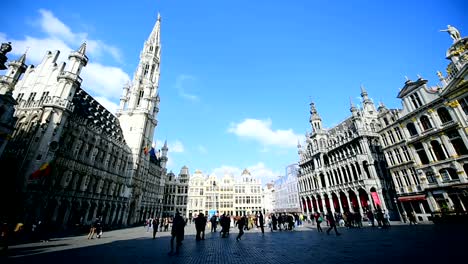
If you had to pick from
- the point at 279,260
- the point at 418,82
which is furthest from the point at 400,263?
the point at 418,82

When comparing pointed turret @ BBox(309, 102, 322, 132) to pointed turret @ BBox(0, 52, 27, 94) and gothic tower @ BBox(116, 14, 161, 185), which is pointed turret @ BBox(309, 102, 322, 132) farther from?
pointed turret @ BBox(0, 52, 27, 94)

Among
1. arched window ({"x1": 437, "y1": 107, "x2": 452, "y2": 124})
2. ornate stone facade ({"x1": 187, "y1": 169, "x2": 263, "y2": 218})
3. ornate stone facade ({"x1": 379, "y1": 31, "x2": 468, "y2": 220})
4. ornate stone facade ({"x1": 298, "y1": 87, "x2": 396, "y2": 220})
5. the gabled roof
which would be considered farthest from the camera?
ornate stone facade ({"x1": 187, "y1": 169, "x2": 263, "y2": 218})

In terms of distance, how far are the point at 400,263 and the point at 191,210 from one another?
71892 millimetres

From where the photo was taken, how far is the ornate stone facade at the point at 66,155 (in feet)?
76.0

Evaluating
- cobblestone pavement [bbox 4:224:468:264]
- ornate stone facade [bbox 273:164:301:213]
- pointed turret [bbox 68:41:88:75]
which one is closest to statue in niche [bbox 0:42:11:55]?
pointed turret [bbox 68:41:88:75]

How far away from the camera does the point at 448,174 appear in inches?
939

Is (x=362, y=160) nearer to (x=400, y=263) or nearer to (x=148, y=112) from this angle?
(x=400, y=263)

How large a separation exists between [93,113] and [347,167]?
49091 millimetres

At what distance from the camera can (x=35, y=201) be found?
2269cm

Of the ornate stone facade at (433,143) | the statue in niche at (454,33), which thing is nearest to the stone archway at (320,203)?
the ornate stone facade at (433,143)

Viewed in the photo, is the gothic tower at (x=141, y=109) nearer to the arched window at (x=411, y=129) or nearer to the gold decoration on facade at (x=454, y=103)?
the arched window at (x=411, y=129)

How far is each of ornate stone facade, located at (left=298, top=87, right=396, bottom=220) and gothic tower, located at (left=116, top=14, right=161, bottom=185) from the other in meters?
41.4

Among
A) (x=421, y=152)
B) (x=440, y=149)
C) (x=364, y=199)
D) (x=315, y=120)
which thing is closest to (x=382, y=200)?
(x=364, y=199)

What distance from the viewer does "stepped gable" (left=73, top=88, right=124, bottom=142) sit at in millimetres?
32625
